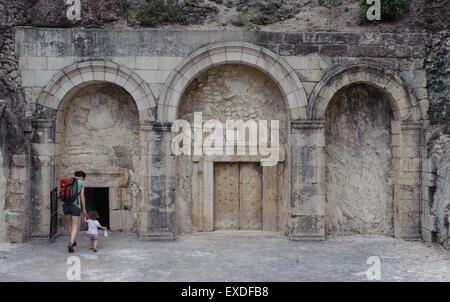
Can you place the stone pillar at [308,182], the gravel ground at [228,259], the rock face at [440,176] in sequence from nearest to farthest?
the gravel ground at [228,259] → the rock face at [440,176] → the stone pillar at [308,182]

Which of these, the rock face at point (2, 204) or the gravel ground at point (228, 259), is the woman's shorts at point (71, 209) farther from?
the rock face at point (2, 204)

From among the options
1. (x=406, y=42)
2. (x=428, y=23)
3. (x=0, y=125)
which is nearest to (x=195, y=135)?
(x=0, y=125)

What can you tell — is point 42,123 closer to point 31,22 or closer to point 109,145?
point 109,145

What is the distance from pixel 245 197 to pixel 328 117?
255 centimetres

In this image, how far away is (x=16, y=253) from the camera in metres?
7.34

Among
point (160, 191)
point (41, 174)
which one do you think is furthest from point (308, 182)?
point (41, 174)

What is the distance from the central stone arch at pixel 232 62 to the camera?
8.36 m

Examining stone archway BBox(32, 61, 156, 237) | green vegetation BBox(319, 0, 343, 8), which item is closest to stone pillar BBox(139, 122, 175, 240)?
stone archway BBox(32, 61, 156, 237)

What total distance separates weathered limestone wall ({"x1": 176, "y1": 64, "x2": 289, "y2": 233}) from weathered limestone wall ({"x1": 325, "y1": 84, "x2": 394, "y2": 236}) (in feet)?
A: 3.61

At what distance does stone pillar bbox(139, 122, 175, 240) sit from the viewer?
27.3ft

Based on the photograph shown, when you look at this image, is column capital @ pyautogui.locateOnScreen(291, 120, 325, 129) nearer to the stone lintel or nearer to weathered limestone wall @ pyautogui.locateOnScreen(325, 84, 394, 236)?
weathered limestone wall @ pyautogui.locateOnScreen(325, 84, 394, 236)

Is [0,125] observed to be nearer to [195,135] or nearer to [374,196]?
[195,135]

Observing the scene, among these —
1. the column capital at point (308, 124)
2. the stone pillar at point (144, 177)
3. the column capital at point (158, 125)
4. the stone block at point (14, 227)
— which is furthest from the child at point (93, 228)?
the column capital at point (308, 124)

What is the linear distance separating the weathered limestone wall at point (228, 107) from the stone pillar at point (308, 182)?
0.51 meters
